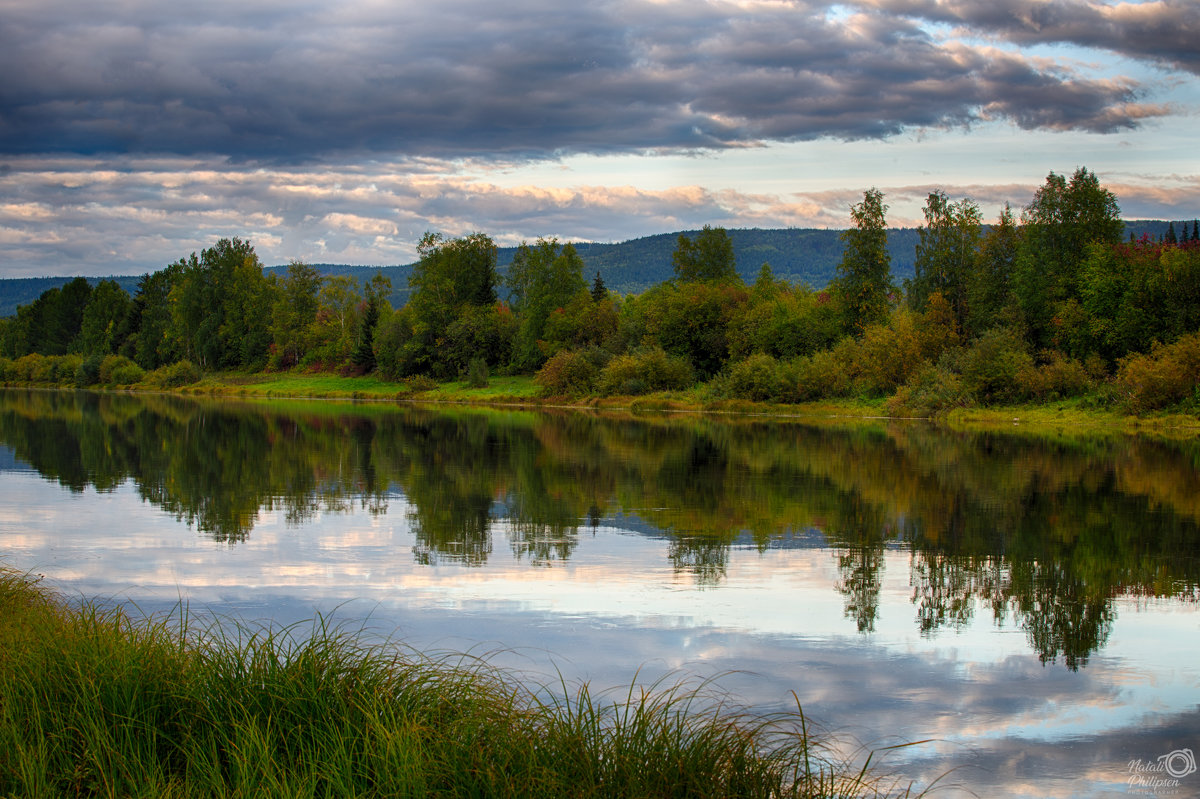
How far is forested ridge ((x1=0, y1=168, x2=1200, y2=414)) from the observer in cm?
5775

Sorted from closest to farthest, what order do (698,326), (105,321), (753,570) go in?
(753,570), (698,326), (105,321)

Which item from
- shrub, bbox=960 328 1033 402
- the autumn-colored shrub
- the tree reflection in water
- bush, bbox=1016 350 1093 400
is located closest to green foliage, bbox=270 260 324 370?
the autumn-colored shrub

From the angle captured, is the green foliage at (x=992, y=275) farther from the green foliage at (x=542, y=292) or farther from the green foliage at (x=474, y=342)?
the green foliage at (x=474, y=342)

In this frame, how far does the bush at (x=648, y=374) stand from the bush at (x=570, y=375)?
308cm

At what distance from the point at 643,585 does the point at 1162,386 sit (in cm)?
4661

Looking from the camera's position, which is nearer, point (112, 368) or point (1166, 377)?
point (1166, 377)

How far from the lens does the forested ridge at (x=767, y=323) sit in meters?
57.8

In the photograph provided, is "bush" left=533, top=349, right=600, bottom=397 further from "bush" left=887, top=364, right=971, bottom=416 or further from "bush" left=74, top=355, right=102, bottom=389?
"bush" left=74, top=355, right=102, bottom=389

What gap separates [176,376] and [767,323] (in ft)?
216

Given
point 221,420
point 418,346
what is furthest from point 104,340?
point 221,420

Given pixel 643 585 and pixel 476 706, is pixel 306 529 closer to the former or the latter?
pixel 643 585

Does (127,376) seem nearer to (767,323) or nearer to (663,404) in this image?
(663,404)

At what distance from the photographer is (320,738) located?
6.32 m

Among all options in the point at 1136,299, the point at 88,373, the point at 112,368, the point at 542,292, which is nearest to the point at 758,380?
the point at 1136,299
